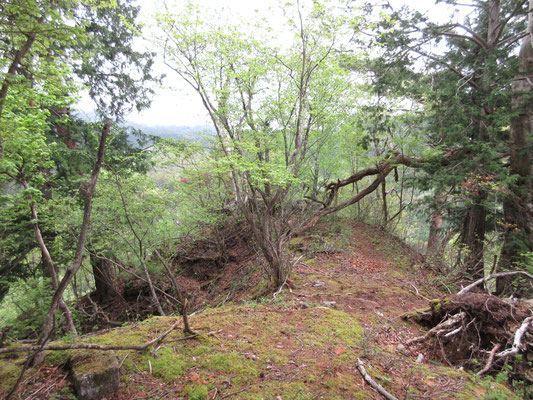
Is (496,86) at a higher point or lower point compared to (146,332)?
higher

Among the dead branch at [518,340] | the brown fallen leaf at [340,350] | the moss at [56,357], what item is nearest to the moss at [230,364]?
the brown fallen leaf at [340,350]

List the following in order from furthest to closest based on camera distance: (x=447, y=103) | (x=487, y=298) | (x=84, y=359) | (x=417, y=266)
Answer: (x=417, y=266) → (x=447, y=103) → (x=487, y=298) → (x=84, y=359)

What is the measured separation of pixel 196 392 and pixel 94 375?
2.62ft

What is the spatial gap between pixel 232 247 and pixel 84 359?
9.00 metres

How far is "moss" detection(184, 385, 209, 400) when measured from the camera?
2066mm

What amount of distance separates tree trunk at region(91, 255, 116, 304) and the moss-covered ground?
18.9 feet

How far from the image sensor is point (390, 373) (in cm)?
254

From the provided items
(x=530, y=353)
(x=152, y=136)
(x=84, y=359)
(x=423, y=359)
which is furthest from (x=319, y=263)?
(x=152, y=136)

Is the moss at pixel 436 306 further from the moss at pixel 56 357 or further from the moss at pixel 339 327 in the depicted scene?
the moss at pixel 56 357

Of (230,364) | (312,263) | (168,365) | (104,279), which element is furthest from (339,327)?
(104,279)

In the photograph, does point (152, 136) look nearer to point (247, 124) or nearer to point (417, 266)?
point (247, 124)

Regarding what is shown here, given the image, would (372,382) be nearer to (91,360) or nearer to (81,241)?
(91,360)

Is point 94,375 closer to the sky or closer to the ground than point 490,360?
closer to the sky

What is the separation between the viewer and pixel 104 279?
8195mm
